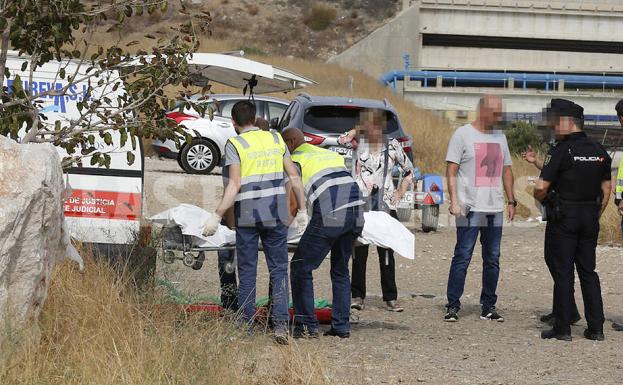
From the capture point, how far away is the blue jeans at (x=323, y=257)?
8500 millimetres

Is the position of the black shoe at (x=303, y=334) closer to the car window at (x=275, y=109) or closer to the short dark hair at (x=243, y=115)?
the short dark hair at (x=243, y=115)

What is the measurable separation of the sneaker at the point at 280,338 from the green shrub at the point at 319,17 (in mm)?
56329

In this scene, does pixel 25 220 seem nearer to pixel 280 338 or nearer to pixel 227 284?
pixel 280 338

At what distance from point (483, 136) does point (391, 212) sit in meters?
1.13

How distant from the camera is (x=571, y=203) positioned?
28.5ft

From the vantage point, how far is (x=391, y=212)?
1006 centimetres

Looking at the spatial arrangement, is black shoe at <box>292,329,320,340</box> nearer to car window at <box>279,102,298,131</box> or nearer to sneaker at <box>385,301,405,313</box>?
sneaker at <box>385,301,405,313</box>

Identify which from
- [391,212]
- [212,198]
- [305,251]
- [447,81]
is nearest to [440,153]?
[212,198]

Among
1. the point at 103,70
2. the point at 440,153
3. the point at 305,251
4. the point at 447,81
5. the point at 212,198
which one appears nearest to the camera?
the point at 103,70

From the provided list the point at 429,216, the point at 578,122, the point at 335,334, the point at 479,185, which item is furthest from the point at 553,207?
the point at 429,216

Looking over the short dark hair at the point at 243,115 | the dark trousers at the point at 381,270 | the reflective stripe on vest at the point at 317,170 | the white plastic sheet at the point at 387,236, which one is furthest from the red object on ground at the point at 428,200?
the short dark hair at the point at 243,115

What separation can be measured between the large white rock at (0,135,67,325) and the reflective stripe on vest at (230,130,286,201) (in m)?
1.81

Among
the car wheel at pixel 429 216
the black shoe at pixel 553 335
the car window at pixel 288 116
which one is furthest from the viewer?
the car window at pixel 288 116

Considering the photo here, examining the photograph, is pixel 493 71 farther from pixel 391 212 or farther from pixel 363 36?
pixel 391 212
